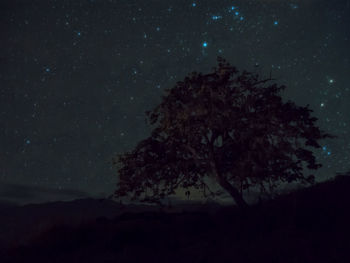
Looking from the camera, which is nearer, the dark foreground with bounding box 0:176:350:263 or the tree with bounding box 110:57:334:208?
the dark foreground with bounding box 0:176:350:263

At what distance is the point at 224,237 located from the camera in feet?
33.4

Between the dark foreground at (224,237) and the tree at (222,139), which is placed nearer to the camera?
the dark foreground at (224,237)

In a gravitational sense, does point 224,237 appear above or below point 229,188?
below

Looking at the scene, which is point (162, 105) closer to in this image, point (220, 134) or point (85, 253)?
point (220, 134)

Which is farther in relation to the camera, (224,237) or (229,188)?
(229,188)

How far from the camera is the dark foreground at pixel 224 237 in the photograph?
25.6 ft

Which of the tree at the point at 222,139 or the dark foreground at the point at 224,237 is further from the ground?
the tree at the point at 222,139

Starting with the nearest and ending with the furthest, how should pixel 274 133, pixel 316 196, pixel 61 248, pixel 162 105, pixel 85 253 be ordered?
pixel 85 253
pixel 61 248
pixel 316 196
pixel 274 133
pixel 162 105

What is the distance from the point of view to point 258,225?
1096cm

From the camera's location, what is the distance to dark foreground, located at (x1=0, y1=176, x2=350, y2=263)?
7.81m

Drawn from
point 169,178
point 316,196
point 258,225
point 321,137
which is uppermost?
point 321,137

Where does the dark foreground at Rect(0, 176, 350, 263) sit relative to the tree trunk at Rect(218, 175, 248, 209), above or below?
below

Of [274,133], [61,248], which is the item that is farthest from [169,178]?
[61,248]

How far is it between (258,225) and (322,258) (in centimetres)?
412
